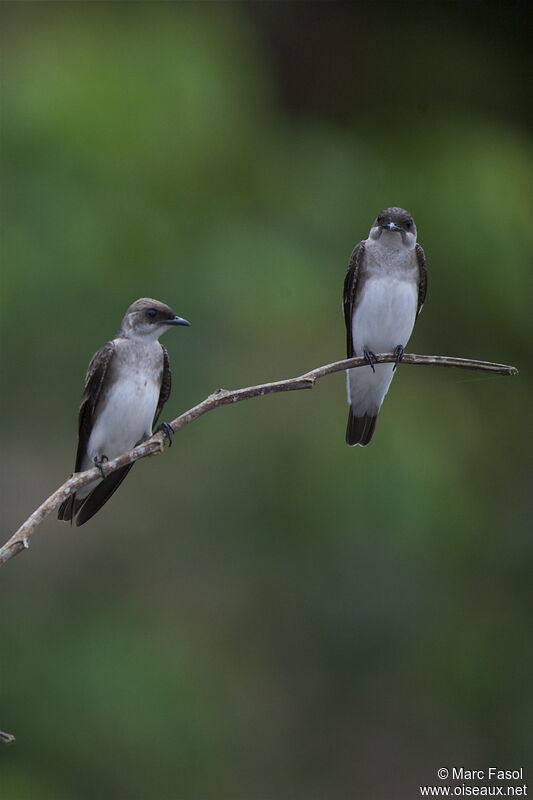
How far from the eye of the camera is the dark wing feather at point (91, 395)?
10.1ft

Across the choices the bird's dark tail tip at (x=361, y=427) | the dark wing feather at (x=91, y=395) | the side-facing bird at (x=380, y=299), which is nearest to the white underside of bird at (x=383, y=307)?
the side-facing bird at (x=380, y=299)

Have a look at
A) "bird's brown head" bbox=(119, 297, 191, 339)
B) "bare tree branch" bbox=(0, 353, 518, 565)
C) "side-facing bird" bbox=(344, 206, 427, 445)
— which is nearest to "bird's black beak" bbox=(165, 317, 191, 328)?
"bird's brown head" bbox=(119, 297, 191, 339)

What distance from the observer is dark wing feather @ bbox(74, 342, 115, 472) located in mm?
3090

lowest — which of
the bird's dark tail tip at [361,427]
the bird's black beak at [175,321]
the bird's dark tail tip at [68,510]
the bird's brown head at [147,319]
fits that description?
the bird's dark tail tip at [68,510]

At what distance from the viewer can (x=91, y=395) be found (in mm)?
3174

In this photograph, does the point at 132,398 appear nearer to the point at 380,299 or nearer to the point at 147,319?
the point at 147,319

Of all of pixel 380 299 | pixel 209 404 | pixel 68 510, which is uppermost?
pixel 380 299

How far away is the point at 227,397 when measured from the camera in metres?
1.50

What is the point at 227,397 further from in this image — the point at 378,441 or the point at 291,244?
the point at 291,244

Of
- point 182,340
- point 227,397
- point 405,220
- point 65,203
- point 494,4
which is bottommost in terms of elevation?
point 227,397

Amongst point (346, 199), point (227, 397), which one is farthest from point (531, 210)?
point (227, 397)

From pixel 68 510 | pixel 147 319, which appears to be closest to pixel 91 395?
pixel 147 319

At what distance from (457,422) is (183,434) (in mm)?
2235

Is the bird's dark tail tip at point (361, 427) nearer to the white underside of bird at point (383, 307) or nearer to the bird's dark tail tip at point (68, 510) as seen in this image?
the white underside of bird at point (383, 307)
